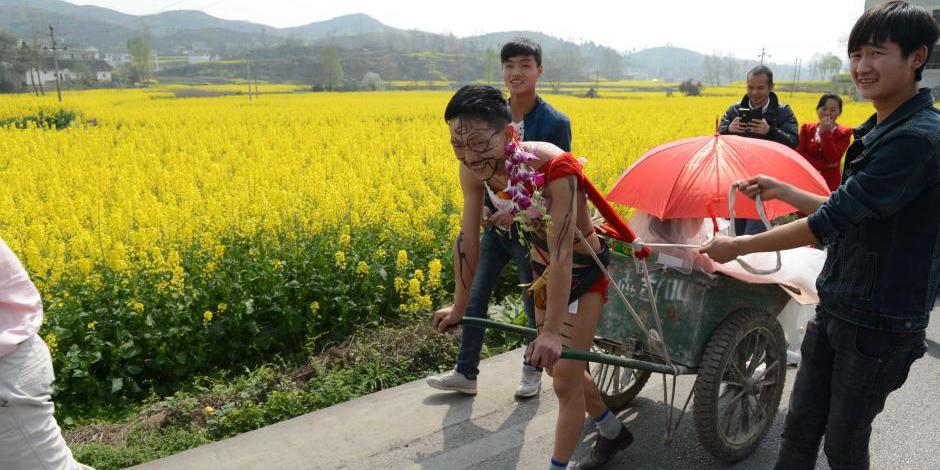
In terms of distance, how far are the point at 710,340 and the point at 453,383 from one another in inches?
57.8

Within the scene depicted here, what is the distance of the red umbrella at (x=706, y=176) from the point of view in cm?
343

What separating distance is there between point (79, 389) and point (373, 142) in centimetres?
1018

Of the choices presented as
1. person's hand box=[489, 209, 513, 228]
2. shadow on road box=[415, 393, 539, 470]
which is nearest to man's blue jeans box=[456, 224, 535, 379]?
shadow on road box=[415, 393, 539, 470]

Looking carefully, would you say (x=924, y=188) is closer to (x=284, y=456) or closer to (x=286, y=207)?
(x=284, y=456)

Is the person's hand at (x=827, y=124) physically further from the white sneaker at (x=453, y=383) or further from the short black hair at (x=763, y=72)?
the white sneaker at (x=453, y=383)

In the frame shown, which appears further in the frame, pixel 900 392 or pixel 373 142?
pixel 373 142

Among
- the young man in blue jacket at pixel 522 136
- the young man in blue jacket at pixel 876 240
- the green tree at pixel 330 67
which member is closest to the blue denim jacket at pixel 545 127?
the young man in blue jacket at pixel 522 136

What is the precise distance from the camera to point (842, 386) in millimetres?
2369

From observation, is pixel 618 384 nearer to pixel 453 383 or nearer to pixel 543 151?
pixel 453 383

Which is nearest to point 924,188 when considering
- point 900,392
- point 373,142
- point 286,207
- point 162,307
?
point 900,392

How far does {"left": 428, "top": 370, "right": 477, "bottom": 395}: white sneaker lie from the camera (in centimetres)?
407

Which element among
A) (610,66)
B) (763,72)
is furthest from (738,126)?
(610,66)

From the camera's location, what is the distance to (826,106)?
6277 millimetres

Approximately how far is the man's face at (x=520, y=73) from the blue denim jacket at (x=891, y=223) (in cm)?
202
